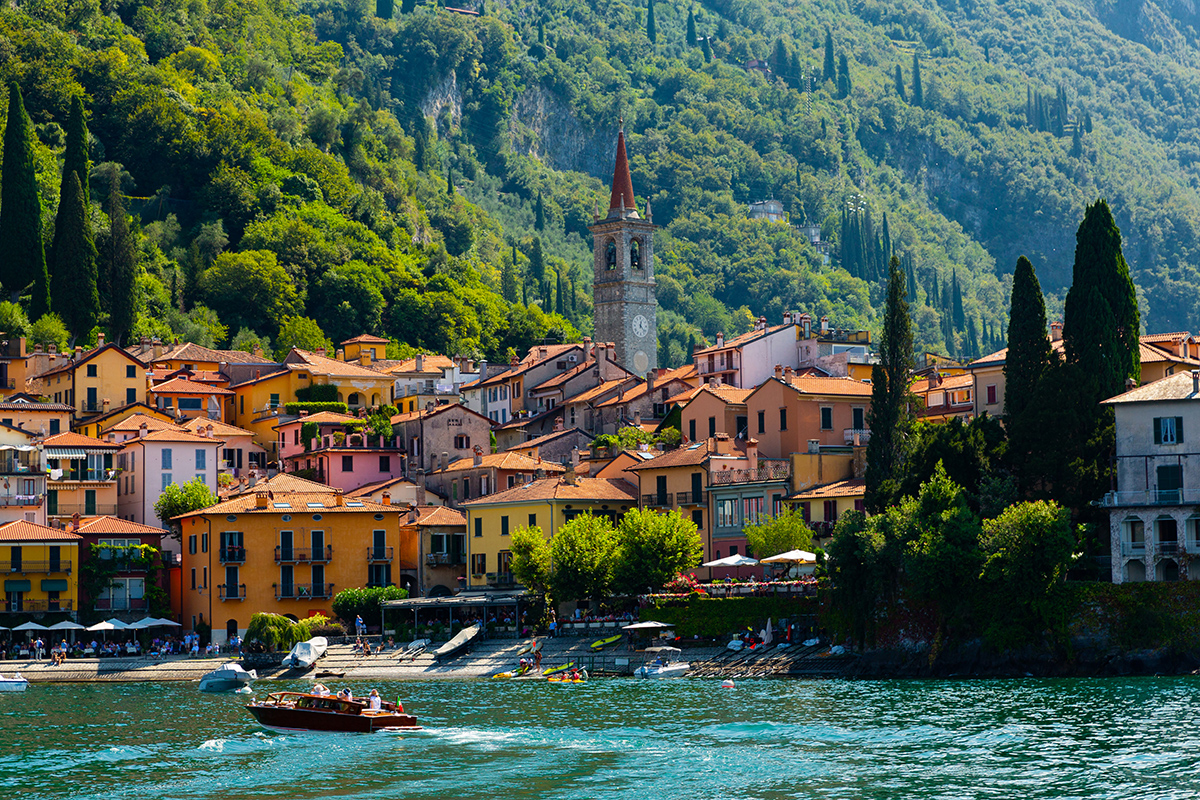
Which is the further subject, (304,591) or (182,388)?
(182,388)

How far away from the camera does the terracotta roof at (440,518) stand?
330 feet

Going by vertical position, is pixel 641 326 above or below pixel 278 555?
above

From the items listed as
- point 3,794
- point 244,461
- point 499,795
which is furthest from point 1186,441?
point 244,461

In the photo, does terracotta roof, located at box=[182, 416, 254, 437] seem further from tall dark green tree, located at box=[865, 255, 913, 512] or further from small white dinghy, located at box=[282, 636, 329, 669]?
tall dark green tree, located at box=[865, 255, 913, 512]

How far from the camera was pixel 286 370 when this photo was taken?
132 metres

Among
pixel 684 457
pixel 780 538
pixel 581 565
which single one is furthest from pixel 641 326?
pixel 780 538

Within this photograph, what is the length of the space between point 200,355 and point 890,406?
238ft

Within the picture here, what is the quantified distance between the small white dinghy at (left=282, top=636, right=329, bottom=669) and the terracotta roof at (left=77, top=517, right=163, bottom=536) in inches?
713

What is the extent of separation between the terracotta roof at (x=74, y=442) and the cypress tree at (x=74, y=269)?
28201 mm

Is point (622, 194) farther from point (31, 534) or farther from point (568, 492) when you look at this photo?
point (31, 534)

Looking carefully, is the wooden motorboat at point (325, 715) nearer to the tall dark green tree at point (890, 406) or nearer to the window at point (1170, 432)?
the tall dark green tree at point (890, 406)

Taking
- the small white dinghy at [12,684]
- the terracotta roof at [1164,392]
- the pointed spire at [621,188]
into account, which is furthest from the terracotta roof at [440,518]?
the pointed spire at [621,188]

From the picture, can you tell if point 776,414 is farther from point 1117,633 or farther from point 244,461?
point 244,461

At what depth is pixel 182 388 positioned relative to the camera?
126m
